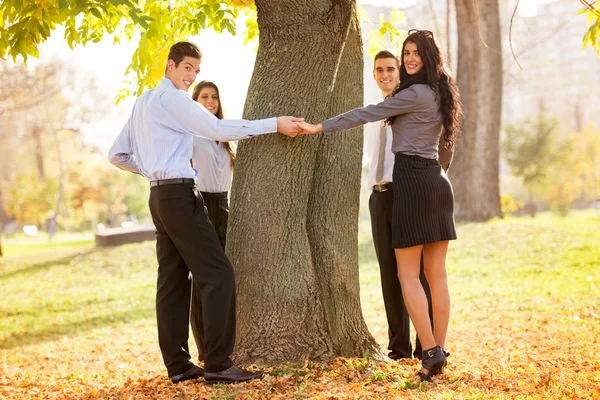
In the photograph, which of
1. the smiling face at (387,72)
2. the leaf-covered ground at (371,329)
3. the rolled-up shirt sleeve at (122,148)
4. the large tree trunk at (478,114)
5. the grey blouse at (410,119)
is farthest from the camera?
the large tree trunk at (478,114)

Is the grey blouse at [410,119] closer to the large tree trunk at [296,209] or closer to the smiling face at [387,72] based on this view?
the large tree trunk at [296,209]

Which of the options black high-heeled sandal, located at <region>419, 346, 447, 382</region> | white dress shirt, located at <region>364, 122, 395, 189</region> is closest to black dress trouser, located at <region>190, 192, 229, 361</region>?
white dress shirt, located at <region>364, 122, 395, 189</region>

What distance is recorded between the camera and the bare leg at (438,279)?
4904mm

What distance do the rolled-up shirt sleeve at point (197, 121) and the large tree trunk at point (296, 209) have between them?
460 mm

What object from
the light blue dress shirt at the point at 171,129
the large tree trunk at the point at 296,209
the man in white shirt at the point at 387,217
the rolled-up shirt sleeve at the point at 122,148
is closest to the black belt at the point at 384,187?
the man in white shirt at the point at 387,217

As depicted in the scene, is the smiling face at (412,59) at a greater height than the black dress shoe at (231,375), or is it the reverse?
the smiling face at (412,59)

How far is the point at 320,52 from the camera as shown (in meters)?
5.31

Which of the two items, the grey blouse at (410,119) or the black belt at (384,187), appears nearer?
the grey blouse at (410,119)

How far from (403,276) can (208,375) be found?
145 centimetres

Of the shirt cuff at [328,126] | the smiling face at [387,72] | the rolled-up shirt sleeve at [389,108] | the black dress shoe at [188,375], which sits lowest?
the black dress shoe at [188,375]

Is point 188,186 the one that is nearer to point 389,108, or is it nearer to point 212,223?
point 212,223

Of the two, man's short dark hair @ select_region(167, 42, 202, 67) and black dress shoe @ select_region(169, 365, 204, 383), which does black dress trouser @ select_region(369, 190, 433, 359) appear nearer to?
black dress shoe @ select_region(169, 365, 204, 383)

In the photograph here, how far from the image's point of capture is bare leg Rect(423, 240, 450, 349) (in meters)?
4.90

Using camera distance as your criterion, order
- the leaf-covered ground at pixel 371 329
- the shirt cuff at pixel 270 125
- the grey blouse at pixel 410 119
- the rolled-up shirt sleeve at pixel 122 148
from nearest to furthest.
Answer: the leaf-covered ground at pixel 371 329
the grey blouse at pixel 410 119
the shirt cuff at pixel 270 125
the rolled-up shirt sleeve at pixel 122 148
